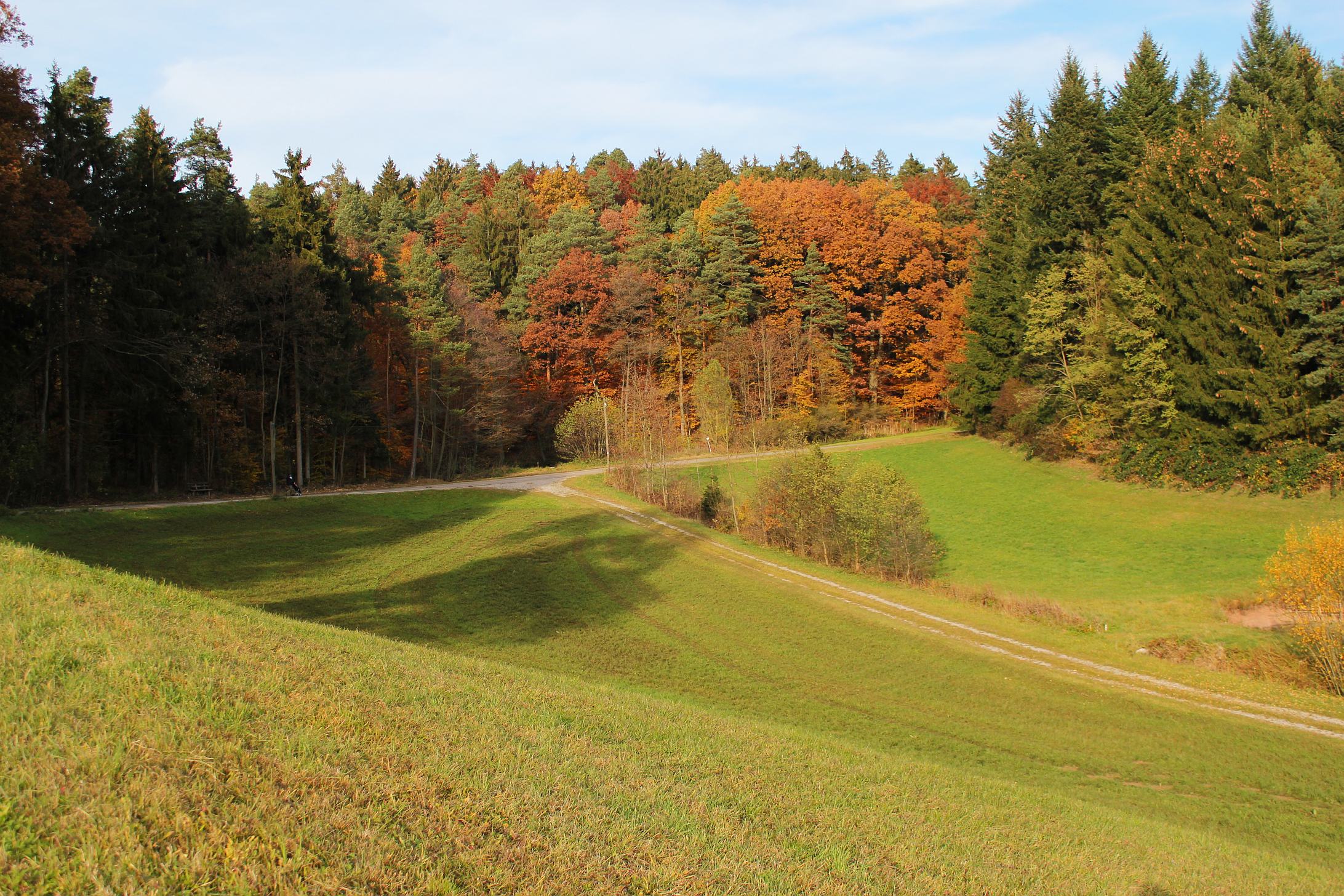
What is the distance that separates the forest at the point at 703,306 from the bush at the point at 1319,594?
14.2 meters

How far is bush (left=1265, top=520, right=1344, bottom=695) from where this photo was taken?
1805 cm

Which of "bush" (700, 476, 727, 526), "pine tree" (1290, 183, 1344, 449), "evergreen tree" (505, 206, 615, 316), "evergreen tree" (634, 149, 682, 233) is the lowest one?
"bush" (700, 476, 727, 526)

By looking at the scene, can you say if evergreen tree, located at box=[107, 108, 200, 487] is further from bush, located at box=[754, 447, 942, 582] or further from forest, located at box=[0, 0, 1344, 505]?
bush, located at box=[754, 447, 942, 582]

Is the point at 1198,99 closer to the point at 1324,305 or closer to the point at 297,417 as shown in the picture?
the point at 1324,305

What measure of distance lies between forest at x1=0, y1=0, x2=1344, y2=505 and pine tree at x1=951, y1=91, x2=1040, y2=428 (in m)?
0.25

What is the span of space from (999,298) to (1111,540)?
2488cm

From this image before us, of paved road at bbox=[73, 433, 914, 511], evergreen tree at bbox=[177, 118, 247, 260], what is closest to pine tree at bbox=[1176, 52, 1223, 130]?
paved road at bbox=[73, 433, 914, 511]

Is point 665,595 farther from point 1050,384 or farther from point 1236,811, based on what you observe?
point 1050,384

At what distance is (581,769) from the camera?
6.38 metres

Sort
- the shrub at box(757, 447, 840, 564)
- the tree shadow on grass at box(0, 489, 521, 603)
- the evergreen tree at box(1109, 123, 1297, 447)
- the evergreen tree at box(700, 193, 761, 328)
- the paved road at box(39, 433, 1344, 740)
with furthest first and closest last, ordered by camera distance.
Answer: the evergreen tree at box(700, 193, 761, 328), the evergreen tree at box(1109, 123, 1297, 447), the shrub at box(757, 447, 840, 564), the tree shadow on grass at box(0, 489, 521, 603), the paved road at box(39, 433, 1344, 740)

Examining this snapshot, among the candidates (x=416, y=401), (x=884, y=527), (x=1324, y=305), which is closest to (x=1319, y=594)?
(x=884, y=527)

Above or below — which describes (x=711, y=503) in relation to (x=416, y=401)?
below

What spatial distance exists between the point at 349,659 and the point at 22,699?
3.39 m

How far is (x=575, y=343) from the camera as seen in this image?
60781 mm
